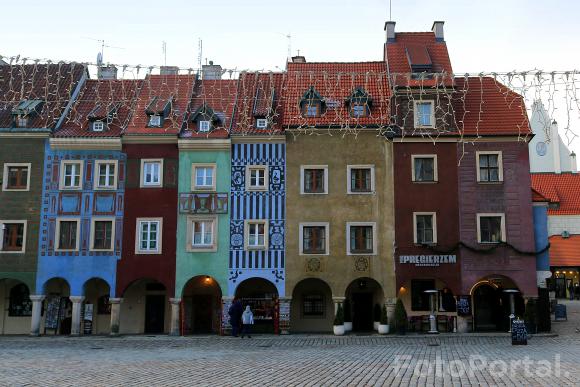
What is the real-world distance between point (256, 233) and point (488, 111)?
1356cm

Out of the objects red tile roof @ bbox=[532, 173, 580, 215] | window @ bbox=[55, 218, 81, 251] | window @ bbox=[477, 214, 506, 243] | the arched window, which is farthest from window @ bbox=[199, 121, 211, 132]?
red tile roof @ bbox=[532, 173, 580, 215]

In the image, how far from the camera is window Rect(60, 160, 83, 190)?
34344mm

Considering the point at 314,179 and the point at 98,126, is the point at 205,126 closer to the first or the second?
the point at 98,126

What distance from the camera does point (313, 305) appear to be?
35719 millimetres

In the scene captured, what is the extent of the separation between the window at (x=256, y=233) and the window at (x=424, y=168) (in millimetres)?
8002

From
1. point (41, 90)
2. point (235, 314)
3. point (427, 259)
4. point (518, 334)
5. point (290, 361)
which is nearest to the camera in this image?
point (290, 361)

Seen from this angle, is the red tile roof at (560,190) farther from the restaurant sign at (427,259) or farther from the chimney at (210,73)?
the chimney at (210,73)

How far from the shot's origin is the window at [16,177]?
34312mm

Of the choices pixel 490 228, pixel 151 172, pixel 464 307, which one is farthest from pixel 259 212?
pixel 490 228

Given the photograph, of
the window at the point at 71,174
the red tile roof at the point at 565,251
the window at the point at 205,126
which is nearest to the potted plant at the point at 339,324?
the window at the point at 205,126

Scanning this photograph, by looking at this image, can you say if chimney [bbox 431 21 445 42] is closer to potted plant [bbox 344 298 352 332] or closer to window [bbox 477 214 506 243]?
window [bbox 477 214 506 243]

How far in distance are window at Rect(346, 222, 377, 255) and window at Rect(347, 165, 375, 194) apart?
5.77ft

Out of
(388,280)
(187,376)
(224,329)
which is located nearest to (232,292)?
(224,329)

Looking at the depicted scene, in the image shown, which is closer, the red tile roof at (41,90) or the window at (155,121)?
the window at (155,121)
